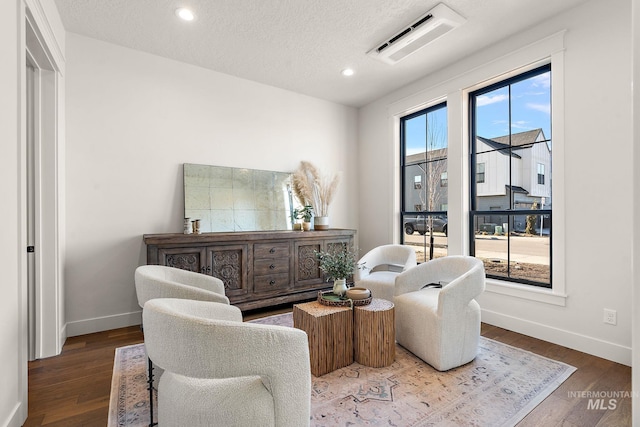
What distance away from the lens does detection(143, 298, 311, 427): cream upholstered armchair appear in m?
1.09

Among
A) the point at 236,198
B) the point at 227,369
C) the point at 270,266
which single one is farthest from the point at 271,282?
the point at 227,369

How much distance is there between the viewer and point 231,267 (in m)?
3.42

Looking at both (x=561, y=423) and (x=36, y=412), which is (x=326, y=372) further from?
(x=36, y=412)

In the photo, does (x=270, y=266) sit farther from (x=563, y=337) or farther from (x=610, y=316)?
(x=610, y=316)

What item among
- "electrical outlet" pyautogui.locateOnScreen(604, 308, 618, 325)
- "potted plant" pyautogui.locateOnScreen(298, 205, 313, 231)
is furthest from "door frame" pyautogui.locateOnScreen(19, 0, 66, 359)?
"electrical outlet" pyautogui.locateOnScreen(604, 308, 618, 325)

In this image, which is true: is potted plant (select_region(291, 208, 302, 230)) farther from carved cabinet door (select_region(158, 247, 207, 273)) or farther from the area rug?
the area rug

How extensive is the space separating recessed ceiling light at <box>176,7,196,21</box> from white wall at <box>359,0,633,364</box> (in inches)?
116

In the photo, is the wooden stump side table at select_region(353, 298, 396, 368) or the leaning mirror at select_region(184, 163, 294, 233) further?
the leaning mirror at select_region(184, 163, 294, 233)

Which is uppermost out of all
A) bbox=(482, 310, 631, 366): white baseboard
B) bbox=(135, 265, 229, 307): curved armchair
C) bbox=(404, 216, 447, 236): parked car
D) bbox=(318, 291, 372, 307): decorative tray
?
bbox=(404, 216, 447, 236): parked car

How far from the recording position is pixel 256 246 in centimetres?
358

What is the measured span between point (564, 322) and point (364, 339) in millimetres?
1849

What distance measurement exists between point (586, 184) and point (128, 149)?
4321 millimetres

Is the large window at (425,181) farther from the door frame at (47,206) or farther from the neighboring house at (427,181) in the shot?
the door frame at (47,206)

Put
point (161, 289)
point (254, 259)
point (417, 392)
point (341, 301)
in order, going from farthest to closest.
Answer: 1. point (254, 259)
2. point (341, 301)
3. point (417, 392)
4. point (161, 289)
